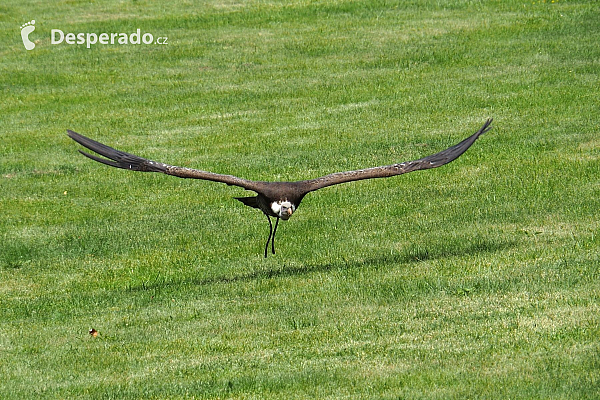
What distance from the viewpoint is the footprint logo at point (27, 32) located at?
1118 inches

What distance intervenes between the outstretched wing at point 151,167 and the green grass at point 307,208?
144 cm

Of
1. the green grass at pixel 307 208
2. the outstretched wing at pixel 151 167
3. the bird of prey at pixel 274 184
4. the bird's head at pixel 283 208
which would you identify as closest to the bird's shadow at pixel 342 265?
the green grass at pixel 307 208

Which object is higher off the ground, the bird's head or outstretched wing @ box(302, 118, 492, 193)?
outstretched wing @ box(302, 118, 492, 193)

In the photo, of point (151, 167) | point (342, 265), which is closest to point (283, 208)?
point (151, 167)

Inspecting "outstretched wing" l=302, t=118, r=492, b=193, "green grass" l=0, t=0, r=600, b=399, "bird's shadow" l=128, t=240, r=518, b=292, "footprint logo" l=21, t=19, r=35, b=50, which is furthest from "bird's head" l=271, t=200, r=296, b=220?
"footprint logo" l=21, t=19, r=35, b=50

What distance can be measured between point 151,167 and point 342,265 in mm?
2926

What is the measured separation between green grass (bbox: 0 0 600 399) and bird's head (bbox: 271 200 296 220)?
1026 millimetres

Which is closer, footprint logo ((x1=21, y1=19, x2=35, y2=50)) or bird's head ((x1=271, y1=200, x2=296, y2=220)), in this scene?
bird's head ((x1=271, y1=200, x2=296, y2=220))

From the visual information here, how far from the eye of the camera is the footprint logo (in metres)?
28.4

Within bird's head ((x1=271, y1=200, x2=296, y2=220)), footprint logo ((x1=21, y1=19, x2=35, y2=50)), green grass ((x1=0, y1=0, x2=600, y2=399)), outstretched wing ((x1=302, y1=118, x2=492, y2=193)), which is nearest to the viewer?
green grass ((x1=0, y1=0, x2=600, y2=399))

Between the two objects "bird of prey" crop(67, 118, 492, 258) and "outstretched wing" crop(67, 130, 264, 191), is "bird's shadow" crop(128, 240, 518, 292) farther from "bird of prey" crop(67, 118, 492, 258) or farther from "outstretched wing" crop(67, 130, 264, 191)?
"outstretched wing" crop(67, 130, 264, 191)

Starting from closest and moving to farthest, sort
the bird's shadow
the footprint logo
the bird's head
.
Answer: the bird's head, the bird's shadow, the footprint logo

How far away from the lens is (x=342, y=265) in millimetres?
13211

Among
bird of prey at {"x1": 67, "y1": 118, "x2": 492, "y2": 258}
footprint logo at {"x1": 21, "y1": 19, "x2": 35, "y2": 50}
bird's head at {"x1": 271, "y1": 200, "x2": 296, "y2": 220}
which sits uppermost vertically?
bird of prey at {"x1": 67, "y1": 118, "x2": 492, "y2": 258}
